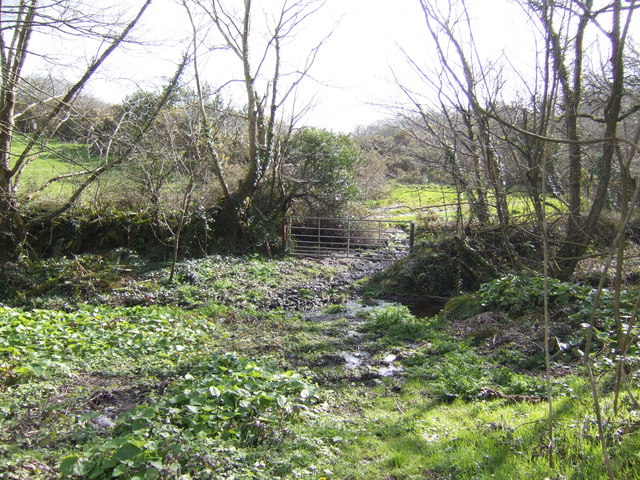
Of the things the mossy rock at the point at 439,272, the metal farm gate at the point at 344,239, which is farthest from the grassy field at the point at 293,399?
the metal farm gate at the point at 344,239

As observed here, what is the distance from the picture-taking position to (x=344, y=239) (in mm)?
17781

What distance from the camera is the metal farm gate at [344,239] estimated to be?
1625cm

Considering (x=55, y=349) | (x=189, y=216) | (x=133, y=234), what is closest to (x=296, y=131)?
(x=189, y=216)

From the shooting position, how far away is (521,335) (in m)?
7.00

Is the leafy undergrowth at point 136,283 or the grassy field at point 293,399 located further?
the leafy undergrowth at point 136,283

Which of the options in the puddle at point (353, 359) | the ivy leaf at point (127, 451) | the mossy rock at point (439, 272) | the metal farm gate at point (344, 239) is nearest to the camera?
the ivy leaf at point (127, 451)

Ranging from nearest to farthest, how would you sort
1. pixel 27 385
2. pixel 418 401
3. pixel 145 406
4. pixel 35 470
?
pixel 35 470 → pixel 145 406 → pixel 27 385 → pixel 418 401

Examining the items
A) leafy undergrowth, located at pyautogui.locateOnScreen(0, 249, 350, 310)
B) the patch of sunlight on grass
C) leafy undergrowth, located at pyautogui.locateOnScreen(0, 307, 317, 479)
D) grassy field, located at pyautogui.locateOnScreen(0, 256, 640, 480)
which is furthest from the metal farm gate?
the patch of sunlight on grass

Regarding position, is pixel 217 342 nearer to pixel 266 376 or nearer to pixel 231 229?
pixel 266 376

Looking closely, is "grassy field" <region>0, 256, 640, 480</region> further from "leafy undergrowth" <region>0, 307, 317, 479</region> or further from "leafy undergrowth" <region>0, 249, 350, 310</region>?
"leafy undergrowth" <region>0, 249, 350, 310</region>

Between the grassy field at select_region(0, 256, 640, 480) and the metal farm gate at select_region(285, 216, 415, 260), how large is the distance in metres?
7.23

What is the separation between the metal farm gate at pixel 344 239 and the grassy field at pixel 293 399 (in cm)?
723

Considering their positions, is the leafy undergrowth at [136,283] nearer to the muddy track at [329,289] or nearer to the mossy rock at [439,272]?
the muddy track at [329,289]

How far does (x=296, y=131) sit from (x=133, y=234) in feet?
23.3
